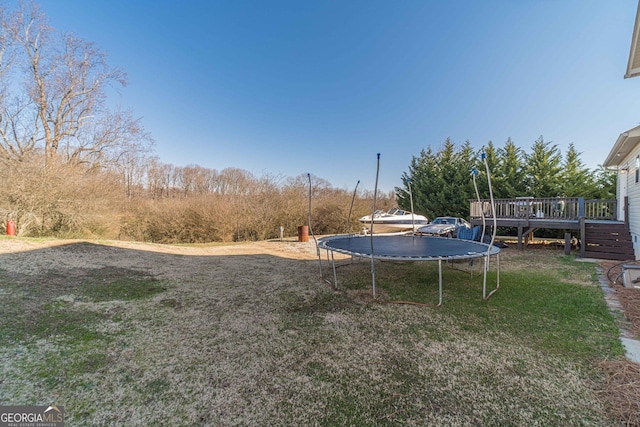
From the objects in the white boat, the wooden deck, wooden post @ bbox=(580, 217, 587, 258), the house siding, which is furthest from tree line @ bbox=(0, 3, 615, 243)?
wooden post @ bbox=(580, 217, 587, 258)

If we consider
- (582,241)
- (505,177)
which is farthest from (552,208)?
(505,177)

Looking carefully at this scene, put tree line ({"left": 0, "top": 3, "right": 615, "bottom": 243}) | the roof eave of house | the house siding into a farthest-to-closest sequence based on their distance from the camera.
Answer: tree line ({"left": 0, "top": 3, "right": 615, "bottom": 243}), the house siding, the roof eave of house

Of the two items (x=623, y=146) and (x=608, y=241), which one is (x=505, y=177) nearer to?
(x=623, y=146)

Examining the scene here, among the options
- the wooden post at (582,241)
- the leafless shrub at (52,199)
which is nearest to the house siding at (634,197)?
the wooden post at (582,241)

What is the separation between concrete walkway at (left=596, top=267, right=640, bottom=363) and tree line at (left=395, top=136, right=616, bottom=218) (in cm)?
731

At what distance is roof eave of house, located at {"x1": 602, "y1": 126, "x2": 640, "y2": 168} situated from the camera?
5.71m

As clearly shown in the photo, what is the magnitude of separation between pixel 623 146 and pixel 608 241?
8.36 ft

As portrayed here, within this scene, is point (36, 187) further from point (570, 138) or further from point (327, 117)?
point (570, 138)

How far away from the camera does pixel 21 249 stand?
5555 millimetres

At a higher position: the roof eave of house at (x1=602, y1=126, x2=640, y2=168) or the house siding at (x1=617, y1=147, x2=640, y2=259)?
the roof eave of house at (x1=602, y1=126, x2=640, y2=168)

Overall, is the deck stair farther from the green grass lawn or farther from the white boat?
the white boat

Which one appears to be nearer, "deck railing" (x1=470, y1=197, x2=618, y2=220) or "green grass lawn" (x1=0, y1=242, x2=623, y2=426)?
"green grass lawn" (x1=0, y1=242, x2=623, y2=426)

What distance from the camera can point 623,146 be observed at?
6.83m

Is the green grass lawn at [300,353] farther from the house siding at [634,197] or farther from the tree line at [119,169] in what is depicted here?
the tree line at [119,169]
